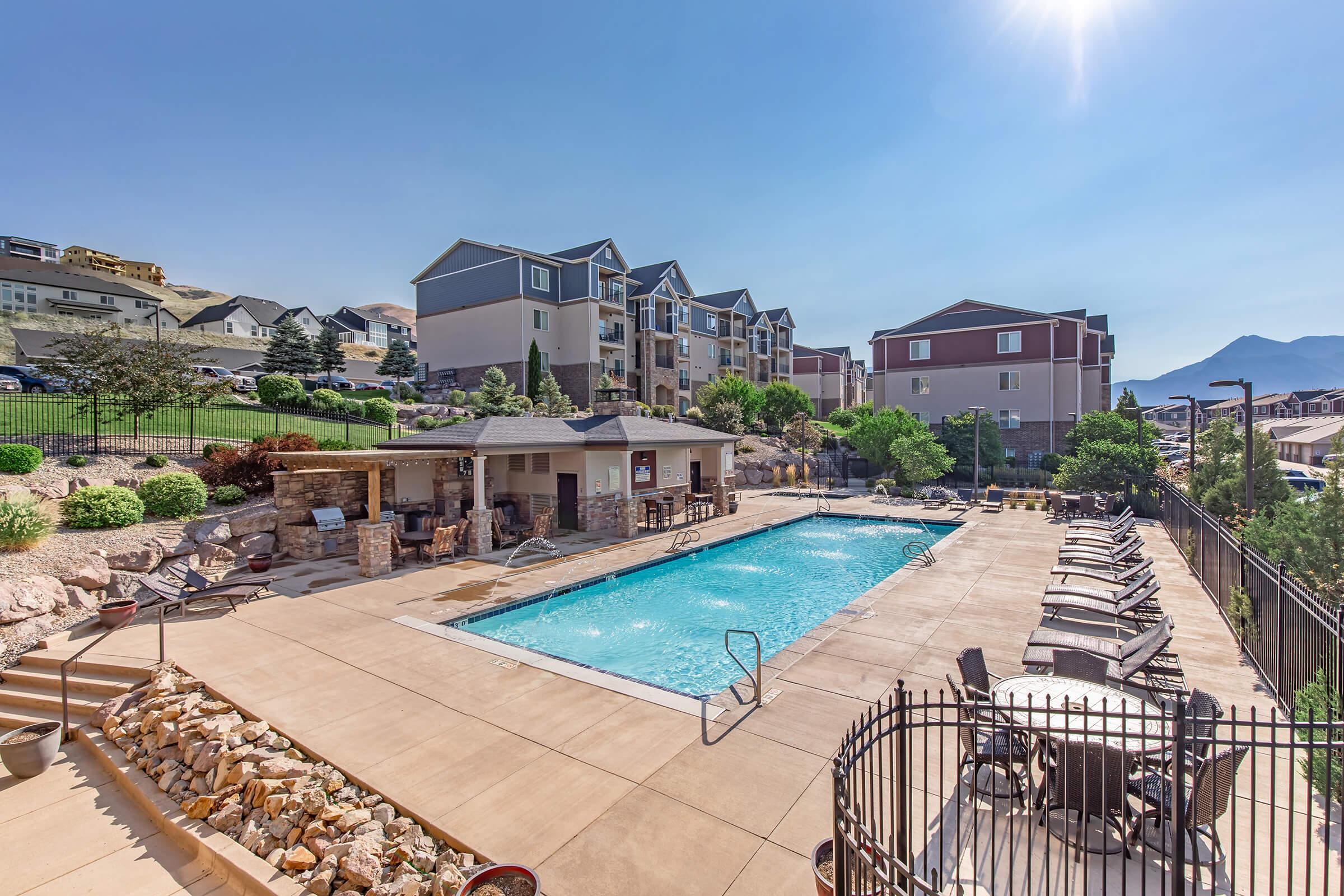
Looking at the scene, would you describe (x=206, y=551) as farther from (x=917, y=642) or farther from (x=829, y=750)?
(x=917, y=642)

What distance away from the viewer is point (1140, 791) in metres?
4.23

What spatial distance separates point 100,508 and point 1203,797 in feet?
57.8

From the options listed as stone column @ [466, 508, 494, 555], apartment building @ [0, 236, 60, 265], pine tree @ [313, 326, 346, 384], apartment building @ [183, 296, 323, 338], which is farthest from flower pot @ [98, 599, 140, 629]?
apartment building @ [0, 236, 60, 265]

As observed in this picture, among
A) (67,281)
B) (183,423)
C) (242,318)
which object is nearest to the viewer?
(183,423)

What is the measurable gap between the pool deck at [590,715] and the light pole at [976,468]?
1296 cm

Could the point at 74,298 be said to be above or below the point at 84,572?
above

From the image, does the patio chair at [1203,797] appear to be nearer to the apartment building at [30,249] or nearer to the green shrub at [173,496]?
the green shrub at [173,496]

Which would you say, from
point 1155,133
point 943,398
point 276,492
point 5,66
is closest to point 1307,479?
point 943,398

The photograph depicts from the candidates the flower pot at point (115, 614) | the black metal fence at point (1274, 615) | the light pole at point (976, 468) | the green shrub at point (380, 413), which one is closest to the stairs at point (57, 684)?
the flower pot at point (115, 614)

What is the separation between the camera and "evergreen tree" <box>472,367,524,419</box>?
1113 inches

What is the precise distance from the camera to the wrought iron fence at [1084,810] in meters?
3.38

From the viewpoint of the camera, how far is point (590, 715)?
657 cm

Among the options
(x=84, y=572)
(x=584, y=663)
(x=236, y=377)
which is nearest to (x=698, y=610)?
(x=584, y=663)

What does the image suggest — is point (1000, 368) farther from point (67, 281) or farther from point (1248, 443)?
point (67, 281)
